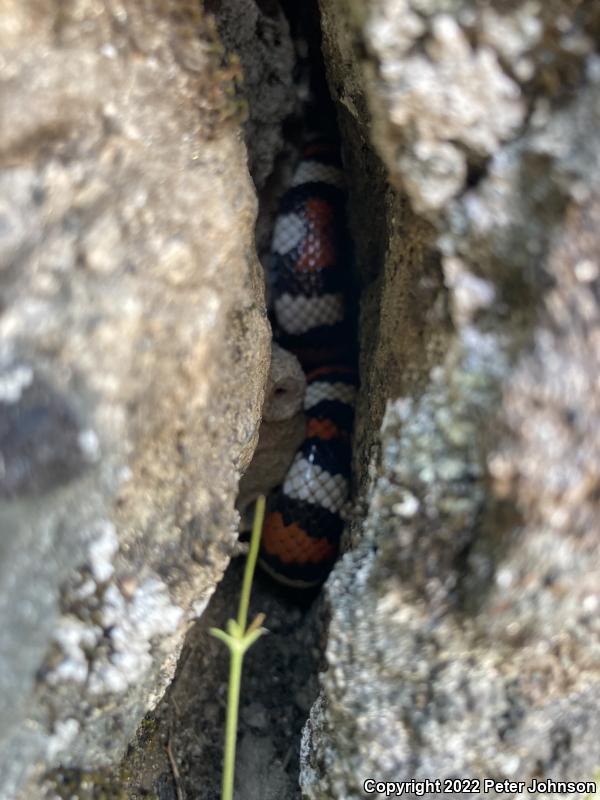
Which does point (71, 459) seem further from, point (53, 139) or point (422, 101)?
point (422, 101)

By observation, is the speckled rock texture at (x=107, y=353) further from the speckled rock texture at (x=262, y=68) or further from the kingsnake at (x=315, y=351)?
the kingsnake at (x=315, y=351)

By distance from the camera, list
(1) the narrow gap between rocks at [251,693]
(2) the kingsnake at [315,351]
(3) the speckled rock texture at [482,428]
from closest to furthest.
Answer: (3) the speckled rock texture at [482,428] → (1) the narrow gap between rocks at [251,693] → (2) the kingsnake at [315,351]

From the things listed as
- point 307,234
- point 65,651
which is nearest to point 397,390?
point 65,651

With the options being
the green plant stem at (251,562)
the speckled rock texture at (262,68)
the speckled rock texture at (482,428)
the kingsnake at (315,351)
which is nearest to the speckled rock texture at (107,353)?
the green plant stem at (251,562)

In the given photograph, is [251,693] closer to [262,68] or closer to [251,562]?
[251,562]

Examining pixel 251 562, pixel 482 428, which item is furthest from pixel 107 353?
pixel 482 428

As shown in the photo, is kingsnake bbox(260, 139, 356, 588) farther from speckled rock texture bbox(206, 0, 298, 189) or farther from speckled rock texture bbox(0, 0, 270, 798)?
speckled rock texture bbox(0, 0, 270, 798)
